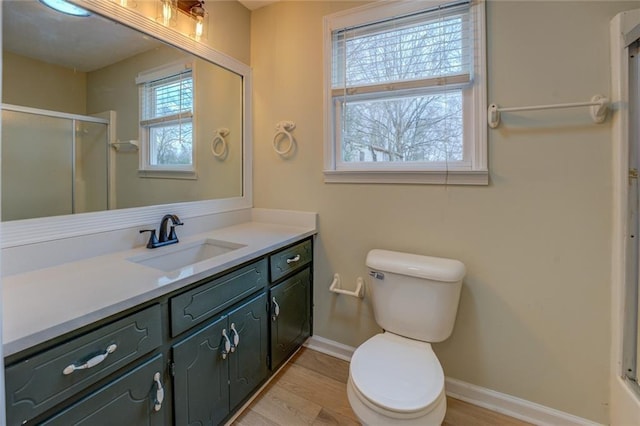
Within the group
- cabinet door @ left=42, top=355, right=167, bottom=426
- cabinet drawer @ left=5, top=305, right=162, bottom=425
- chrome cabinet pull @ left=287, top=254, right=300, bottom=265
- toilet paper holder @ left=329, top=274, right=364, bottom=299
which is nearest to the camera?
cabinet drawer @ left=5, top=305, right=162, bottom=425

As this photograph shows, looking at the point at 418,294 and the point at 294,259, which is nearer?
the point at 418,294

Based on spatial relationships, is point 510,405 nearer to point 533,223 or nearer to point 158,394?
point 533,223

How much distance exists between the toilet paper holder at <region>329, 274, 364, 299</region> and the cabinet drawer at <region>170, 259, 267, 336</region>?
0.54m

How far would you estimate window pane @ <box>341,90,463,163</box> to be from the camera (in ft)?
5.44

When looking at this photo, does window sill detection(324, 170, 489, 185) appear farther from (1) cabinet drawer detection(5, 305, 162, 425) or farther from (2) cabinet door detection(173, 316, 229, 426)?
(1) cabinet drawer detection(5, 305, 162, 425)

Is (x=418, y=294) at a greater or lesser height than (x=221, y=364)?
greater

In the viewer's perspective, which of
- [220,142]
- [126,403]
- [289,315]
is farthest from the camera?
[220,142]

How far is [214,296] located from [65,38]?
4.09ft

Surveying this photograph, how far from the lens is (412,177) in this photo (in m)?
1.70

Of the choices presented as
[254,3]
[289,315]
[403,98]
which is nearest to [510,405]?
[289,315]

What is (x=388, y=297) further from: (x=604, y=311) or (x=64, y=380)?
(x=64, y=380)

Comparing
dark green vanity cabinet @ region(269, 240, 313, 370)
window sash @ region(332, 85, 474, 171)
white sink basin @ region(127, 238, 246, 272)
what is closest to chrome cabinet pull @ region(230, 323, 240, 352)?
dark green vanity cabinet @ region(269, 240, 313, 370)

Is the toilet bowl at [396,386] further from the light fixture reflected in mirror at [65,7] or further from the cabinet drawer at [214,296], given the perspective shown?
the light fixture reflected in mirror at [65,7]

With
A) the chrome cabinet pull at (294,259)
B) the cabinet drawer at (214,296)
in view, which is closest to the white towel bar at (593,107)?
the chrome cabinet pull at (294,259)
